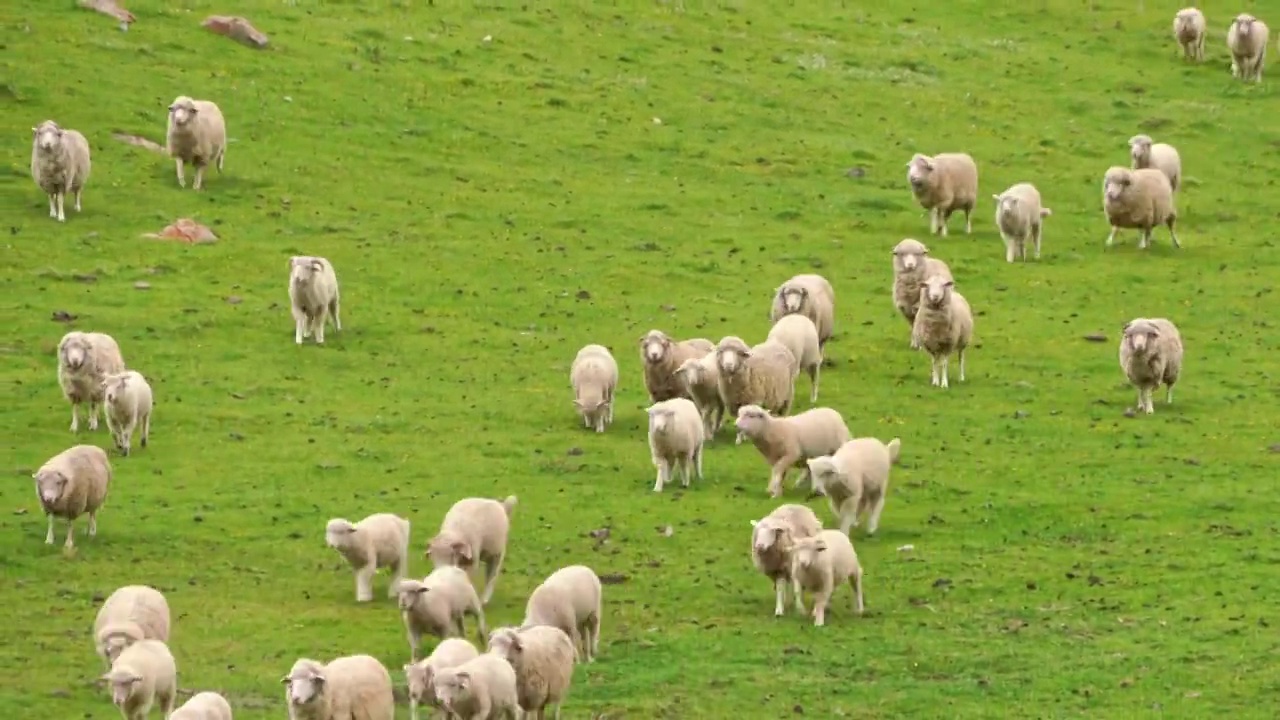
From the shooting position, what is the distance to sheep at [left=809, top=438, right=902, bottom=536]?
27.0 metres

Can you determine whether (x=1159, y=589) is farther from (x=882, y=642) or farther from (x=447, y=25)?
(x=447, y=25)

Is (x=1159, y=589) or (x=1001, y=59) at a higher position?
(x=1001, y=59)

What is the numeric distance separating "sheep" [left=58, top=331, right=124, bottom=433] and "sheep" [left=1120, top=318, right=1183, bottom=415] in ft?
45.1

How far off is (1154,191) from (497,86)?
587 inches

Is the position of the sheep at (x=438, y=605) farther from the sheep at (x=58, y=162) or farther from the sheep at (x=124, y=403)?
the sheep at (x=58, y=162)

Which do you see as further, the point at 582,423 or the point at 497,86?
the point at 497,86

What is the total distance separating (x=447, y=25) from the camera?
5519cm

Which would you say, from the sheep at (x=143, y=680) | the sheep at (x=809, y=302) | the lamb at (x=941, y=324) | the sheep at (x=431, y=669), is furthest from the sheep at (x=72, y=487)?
the lamb at (x=941, y=324)

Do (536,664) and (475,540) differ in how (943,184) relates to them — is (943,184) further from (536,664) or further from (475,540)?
(536,664)

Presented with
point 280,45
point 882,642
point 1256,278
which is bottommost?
point 882,642

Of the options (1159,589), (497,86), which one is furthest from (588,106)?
(1159,589)

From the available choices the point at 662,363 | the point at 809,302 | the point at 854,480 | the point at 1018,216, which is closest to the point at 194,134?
the point at 809,302

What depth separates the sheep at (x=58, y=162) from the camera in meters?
40.6

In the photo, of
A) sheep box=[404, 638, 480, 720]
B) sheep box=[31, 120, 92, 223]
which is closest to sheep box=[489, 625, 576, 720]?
sheep box=[404, 638, 480, 720]
